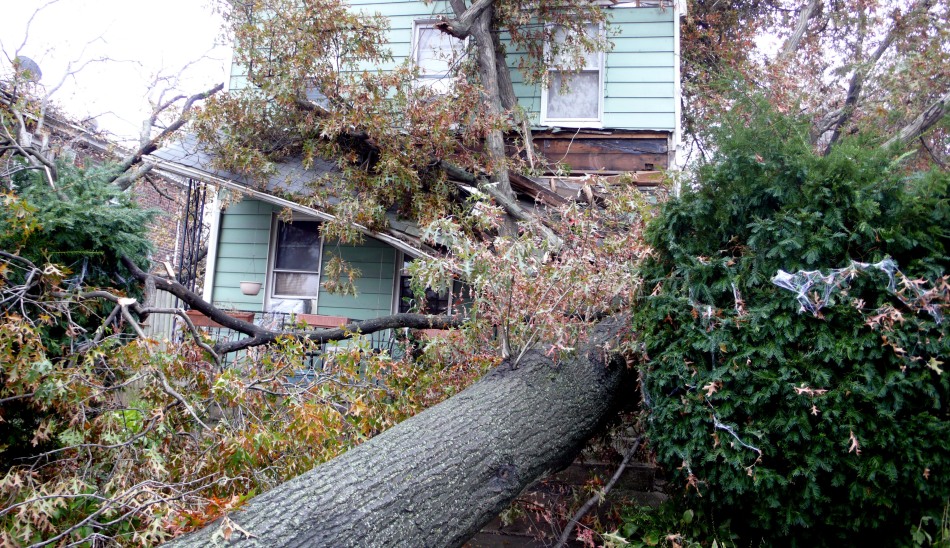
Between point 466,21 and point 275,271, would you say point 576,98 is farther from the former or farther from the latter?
point 275,271

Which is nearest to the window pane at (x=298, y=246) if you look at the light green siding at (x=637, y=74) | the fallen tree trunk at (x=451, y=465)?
the light green siding at (x=637, y=74)

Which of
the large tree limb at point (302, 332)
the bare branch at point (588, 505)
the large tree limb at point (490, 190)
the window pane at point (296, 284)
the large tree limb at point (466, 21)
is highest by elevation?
the large tree limb at point (466, 21)

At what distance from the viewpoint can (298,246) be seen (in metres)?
9.72

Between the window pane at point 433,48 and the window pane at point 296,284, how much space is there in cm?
336

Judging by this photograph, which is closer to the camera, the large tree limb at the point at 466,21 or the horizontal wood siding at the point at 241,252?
the large tree limb at the point at 466,21

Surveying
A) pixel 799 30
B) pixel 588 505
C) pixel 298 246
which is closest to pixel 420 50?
pixel 298 246

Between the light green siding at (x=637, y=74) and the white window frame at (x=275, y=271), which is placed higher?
the light green siding at (x=637, y=74)

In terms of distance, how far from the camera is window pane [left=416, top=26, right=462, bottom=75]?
9.29m

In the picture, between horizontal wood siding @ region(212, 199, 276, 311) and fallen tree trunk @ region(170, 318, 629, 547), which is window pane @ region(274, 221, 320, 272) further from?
fallen tree trunk @ region(170, 318, 629, 547)

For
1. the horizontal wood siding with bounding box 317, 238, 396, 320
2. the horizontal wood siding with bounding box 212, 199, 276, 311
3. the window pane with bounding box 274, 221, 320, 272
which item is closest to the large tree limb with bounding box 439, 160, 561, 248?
the horizontal wood siding with bounding box 317, 238, 396, 320

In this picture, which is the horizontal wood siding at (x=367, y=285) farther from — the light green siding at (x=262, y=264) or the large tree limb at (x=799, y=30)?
the large tree limb at (x=799, y=30)

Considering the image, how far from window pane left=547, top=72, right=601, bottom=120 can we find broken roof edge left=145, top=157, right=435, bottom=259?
8.98 ft

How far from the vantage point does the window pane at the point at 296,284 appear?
9.56 metres

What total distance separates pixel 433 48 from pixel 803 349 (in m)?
7.11
